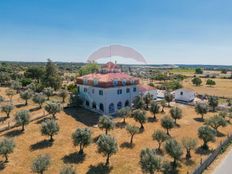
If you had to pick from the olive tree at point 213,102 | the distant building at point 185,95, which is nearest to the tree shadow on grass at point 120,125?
the olive tree at point 213,102

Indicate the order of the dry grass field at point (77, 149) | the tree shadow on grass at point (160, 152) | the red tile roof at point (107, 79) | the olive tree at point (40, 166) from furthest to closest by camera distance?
the red tile roof at point (107, 79), the tree shadow on grass at point (160, 152), the dry grass field at point (77, 149), the olive tree at point (40, 166)

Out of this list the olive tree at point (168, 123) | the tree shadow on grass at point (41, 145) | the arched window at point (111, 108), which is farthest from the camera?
the arched window at point (111, 108)

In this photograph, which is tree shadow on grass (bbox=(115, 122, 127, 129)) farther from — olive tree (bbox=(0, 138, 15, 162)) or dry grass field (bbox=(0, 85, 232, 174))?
olive tree (bbox=(0, 138, 15, 162))

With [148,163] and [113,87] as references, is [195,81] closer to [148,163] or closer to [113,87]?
[113,87]

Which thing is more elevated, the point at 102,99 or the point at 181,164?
the point at 102,99

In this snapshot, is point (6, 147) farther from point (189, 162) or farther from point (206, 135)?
point (206, 135)

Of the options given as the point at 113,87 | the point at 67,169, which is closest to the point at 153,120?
the point at 113,87

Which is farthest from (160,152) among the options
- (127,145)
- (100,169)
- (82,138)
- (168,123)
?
(82,138)

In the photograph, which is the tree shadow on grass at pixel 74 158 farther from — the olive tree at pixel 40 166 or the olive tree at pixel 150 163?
the olive tree at pixel 150 163
